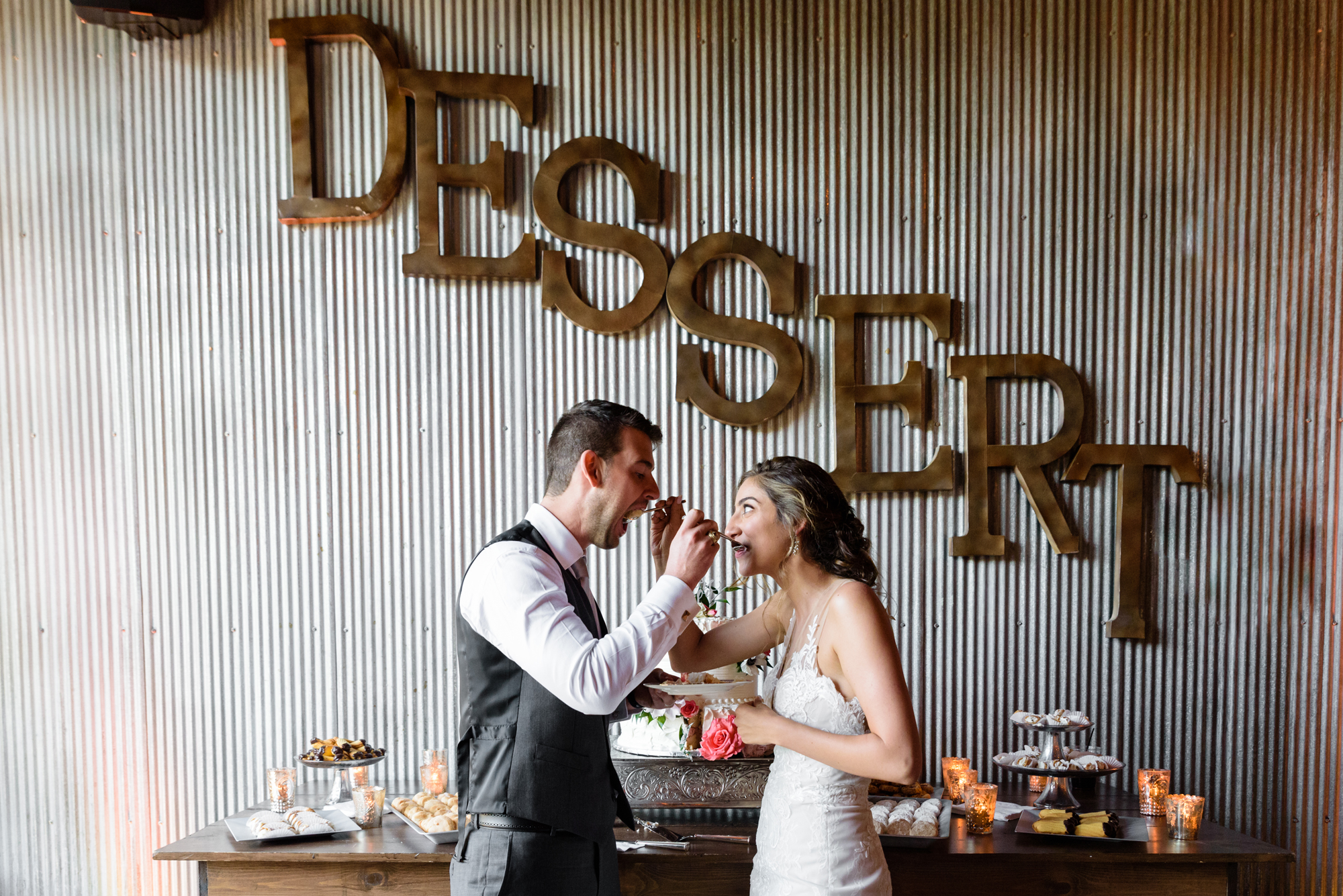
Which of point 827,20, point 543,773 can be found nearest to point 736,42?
point 827,20

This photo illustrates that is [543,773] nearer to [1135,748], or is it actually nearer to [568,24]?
[1135,748]

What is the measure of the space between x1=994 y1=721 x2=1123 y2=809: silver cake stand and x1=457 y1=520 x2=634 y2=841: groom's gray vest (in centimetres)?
178

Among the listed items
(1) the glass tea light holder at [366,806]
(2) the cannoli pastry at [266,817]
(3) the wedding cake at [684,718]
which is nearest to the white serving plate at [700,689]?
(3) the wedding cake at [684,718]

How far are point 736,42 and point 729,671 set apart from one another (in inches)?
98.6

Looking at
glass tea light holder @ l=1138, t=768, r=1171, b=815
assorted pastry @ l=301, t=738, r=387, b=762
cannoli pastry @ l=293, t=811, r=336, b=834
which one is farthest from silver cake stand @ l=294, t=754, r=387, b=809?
glass tea light holder @ l=1138, t=768, r=1171, b=815

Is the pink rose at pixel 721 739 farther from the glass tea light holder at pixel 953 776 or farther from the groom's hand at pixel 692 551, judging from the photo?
the glass tea light holder at pixel 953 776

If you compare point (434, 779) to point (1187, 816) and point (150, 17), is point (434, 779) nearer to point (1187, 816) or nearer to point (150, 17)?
point (1187, 816)

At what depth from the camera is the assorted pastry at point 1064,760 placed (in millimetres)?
3135

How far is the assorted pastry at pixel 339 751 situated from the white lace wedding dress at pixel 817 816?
1611mm

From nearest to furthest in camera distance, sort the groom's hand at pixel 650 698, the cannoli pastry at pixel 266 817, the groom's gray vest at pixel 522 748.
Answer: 1. the groom's gray vest at pixel 522 748
2. the groom's hand at pixel 650 698
3. the cannoli pastry at pixel 266 817

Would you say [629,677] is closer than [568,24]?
Yes

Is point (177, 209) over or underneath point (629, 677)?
over

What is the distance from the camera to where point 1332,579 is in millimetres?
3643

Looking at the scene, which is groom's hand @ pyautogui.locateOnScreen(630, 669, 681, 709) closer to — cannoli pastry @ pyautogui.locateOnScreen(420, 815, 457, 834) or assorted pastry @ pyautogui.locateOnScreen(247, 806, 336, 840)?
cannoli pastry @ pyautogui.locateOnScreen(420, 815, 457, 834)
